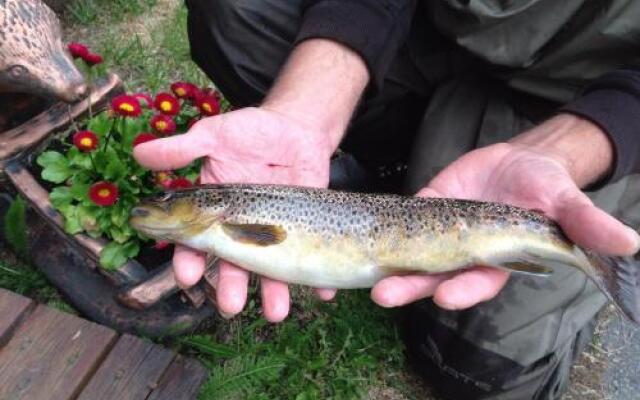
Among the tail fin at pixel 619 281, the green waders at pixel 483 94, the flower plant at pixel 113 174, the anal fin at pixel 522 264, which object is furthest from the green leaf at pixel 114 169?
the tail fin at pixel 619 281

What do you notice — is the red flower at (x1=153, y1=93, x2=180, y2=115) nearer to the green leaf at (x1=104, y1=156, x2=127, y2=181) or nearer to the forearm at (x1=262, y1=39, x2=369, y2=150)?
the green leaf at (x1=104, y1=156, x2=127, y2=181)

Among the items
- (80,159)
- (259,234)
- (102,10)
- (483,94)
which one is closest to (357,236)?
(259,234)

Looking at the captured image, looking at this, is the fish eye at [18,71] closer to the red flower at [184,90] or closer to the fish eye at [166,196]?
the red flower at [184,90]

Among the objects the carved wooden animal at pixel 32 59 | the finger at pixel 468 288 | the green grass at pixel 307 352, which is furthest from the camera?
the green grass at pixel 307 352

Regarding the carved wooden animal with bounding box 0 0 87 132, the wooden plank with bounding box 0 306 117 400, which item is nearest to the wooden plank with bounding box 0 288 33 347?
the wooden plank with bounding box 0 306 117 400

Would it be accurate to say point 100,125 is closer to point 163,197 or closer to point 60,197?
point 60,197

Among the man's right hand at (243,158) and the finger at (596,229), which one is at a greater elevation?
the finger at (596,229)
